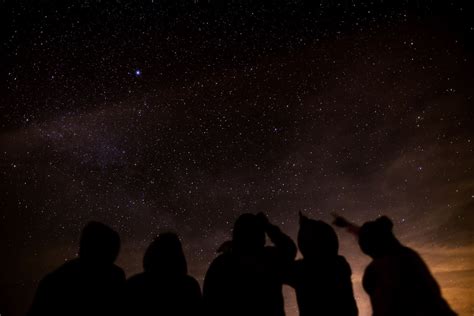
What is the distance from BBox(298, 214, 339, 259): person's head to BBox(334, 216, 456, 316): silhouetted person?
0.30 m

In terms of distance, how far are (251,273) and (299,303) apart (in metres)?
0.61

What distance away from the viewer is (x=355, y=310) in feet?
10.8

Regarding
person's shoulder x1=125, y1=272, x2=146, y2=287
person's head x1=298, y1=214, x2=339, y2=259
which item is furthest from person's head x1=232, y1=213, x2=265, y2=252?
person's shoulder x1=125, y1=272, x2=146, y2=287

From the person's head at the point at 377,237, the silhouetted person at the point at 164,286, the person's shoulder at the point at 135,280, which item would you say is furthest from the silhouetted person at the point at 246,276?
the person's head at the point at 377,237

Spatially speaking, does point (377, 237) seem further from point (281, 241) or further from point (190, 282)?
point (190, 282)

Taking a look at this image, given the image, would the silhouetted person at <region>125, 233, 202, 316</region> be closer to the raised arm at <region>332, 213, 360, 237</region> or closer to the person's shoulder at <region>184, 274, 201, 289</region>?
the person's shoulder at <region>184, 274, 201, 289</region>

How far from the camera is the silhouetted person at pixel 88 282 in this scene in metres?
2.82

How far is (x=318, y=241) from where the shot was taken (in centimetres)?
332

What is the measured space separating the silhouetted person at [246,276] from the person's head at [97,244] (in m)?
0.96

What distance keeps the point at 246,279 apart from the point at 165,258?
79 centimetres

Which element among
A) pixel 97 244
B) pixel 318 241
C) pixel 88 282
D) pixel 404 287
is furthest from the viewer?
pixel 318 241

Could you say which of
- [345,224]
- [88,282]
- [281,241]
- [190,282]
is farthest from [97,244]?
[345,224]

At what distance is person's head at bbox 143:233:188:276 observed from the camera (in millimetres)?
3102

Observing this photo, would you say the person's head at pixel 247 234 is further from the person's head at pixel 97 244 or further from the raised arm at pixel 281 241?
the person's head at pixel 97 244
